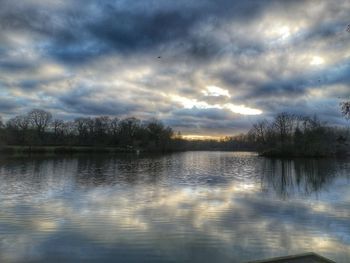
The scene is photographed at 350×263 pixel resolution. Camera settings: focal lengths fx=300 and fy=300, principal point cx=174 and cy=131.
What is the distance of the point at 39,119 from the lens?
323 feet

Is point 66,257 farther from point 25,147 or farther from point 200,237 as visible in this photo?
point 25,147

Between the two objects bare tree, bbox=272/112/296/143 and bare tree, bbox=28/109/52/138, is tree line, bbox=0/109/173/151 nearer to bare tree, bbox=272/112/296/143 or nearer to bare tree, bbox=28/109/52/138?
bare tree, bbox=28/109/52/138

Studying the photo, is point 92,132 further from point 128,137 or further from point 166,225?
point 166,225

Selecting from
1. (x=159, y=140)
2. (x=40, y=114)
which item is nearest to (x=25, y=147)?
(x=40, y=114)

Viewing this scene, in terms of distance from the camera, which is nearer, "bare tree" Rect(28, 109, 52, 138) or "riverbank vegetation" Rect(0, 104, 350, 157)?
"riverbank vegetation" Rect(0, 104, 350, 157)

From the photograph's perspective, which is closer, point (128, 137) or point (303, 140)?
point (303, 140)

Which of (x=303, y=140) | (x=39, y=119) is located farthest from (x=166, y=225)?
(x=39, y=119)

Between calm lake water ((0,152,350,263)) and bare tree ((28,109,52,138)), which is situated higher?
bare tree ((28,109,52,138))

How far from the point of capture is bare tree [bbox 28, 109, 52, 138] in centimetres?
9694

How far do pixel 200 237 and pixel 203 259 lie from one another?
6.31 feet

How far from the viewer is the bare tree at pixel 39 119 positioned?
96938 mm

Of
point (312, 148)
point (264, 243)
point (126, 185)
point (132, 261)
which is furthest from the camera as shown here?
point (312, 148)

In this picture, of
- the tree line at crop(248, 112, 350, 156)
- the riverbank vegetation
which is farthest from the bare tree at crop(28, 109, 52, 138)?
the tree line at crop(248, 112, 350, 156)

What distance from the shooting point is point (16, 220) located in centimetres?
1212
